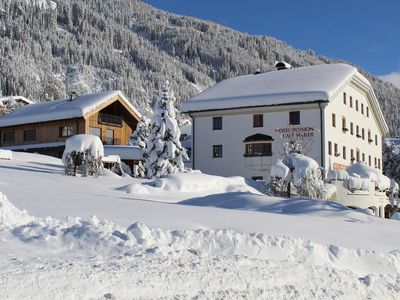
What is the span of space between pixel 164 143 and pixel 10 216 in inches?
903

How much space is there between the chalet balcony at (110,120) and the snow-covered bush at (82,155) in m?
20.1

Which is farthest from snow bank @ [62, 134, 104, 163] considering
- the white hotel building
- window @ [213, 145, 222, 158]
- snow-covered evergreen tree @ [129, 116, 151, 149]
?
snow-covered evergreen tree @ [129, 116, 151, 149]

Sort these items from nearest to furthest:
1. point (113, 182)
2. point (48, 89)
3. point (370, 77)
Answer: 1. point (113, 182)
2. point (48, 89)
3. point (370, 77)

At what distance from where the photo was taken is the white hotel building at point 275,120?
1558 inches

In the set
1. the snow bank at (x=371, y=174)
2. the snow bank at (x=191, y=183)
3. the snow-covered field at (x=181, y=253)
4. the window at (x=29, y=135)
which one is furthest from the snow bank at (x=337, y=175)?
the window at (x=29, y=135)

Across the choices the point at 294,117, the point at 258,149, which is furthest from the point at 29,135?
the point at 294,117

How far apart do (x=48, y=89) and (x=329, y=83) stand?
104978 mm

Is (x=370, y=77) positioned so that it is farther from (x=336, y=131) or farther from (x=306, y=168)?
(x=306, y=168)

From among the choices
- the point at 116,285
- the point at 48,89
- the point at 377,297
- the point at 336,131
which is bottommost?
the point at 377,297

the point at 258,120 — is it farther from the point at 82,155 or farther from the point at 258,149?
the point at 82,155

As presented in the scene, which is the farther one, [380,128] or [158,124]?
[380,128]

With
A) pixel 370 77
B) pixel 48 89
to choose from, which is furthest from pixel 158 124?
pixel 370 77

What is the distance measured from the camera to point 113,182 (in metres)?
24.3

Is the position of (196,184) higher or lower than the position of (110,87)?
lower
